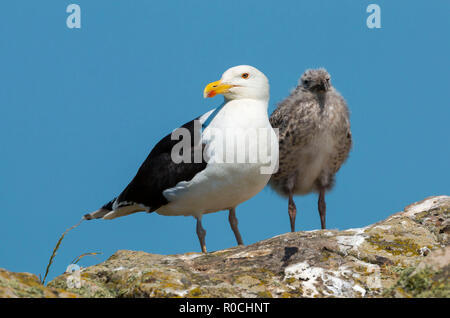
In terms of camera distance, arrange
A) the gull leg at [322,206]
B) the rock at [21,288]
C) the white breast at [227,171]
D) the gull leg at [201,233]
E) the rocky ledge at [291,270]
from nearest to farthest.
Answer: the rock at [21,288], the rocky ledge at [291,270], the white breast at [227,171], the gull leg at [201,233], the gull leg at [322,206]

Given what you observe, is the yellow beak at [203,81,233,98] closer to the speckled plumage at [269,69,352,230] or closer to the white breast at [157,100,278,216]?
the white breast at [157,100,278,216]

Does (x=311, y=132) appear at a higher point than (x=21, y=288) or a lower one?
higher

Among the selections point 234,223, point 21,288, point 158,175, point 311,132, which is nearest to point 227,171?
point 158,175

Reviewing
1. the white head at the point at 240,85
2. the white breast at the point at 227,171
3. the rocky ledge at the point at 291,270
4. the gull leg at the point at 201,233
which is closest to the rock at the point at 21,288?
the rocky ledge at the point at 291,270

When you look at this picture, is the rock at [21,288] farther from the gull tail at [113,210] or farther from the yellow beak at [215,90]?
the yellow beak at [215,90]

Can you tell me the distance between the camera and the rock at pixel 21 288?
5355 mm

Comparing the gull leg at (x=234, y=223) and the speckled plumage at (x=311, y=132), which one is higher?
the speckled plumage at (x=311, y=132)

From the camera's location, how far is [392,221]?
8.87m

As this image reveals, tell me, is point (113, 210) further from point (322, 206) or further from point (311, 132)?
point (322, 206)

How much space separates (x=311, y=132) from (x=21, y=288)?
5.97 m

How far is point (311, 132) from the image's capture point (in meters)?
10.5

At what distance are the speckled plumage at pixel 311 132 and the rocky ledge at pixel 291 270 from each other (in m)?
2.49
